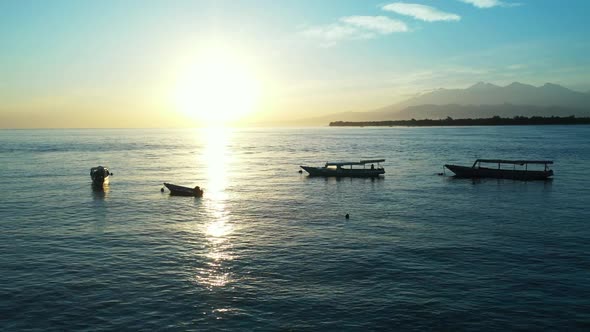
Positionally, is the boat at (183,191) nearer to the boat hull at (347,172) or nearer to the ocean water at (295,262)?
the ocean water at (295,262)

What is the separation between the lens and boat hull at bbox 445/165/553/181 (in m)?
77.1

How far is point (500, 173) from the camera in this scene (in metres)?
81.2

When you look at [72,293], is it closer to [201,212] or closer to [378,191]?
[201,212]

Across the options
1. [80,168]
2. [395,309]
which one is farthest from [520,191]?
[80,168]

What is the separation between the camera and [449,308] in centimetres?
2400

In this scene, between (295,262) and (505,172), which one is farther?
(505,172)

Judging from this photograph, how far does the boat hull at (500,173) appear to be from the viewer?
7706cm

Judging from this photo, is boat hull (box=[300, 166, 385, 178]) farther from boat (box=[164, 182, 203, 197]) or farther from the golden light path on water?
boat (box=[164, 182, 203, 197])

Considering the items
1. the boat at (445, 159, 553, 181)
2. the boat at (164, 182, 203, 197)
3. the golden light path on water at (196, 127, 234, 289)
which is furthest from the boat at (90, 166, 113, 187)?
the boat at (445, 159, 553, 181)

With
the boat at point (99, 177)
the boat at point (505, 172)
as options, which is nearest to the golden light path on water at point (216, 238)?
the boat at point (99, 177)

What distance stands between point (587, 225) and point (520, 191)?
24.6 metres

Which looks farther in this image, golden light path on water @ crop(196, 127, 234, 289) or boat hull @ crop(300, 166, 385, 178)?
boat hull @ crop(300, 166, 385, 178)

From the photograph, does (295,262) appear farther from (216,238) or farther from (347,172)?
(347,172)

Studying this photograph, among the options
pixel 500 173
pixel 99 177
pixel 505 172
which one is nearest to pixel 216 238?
pixel 99 177
